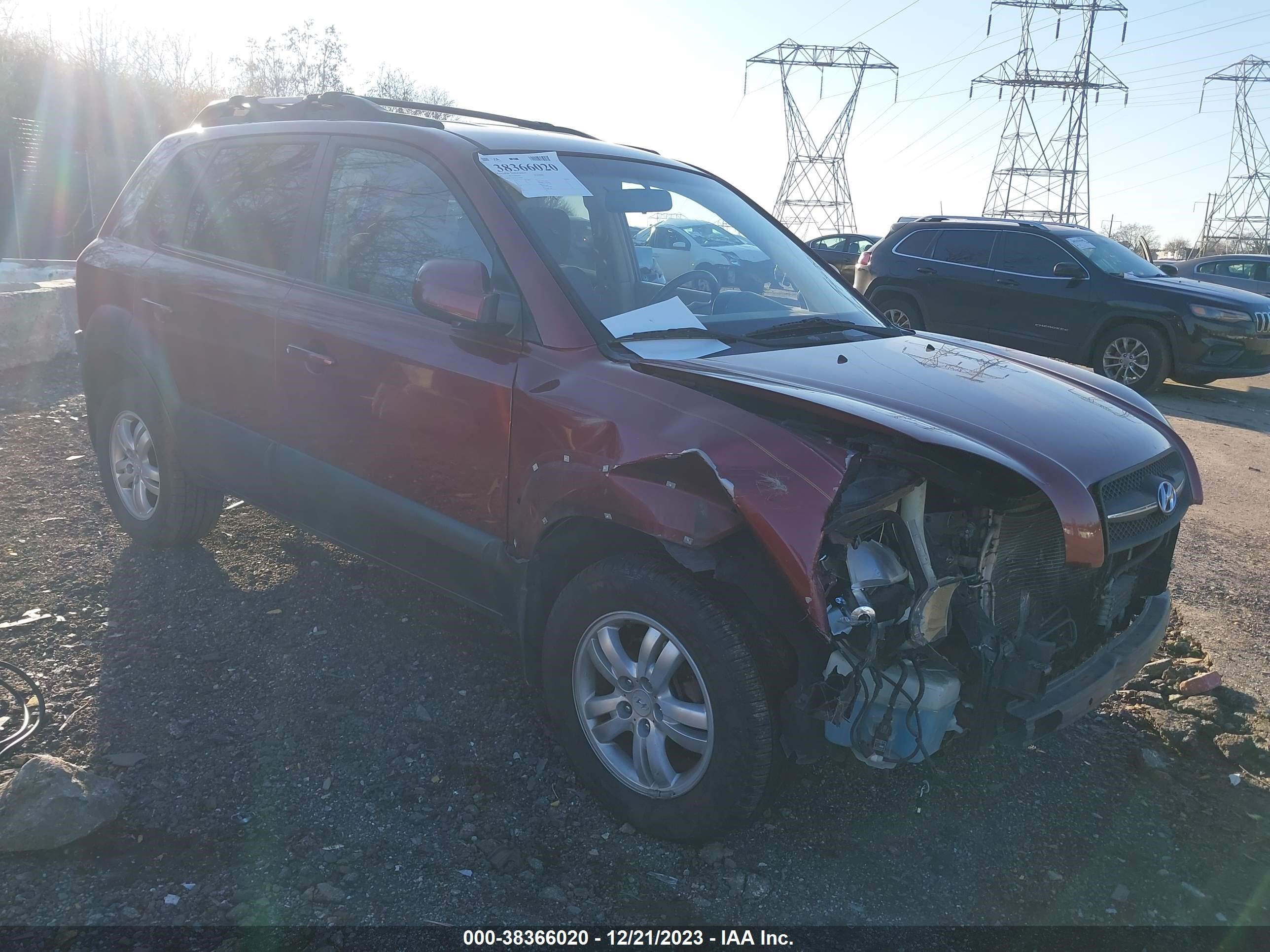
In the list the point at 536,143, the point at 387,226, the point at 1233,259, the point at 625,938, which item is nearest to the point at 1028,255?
the point at 1233,259

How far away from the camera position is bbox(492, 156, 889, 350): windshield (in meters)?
3.14

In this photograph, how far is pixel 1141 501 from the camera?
2754mm

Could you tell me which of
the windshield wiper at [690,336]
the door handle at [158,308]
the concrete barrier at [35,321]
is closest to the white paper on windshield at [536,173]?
the windshield wiper at [690,336]

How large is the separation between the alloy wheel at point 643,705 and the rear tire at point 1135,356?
964 centimetres

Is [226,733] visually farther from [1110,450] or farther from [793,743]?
[1110,450]

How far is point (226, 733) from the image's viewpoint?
325cm

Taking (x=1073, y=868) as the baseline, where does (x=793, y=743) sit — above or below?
above

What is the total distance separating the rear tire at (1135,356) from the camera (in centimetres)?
1052

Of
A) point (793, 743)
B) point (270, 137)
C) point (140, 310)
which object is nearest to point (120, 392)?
point (140, 310)

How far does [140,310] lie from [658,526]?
3.15m

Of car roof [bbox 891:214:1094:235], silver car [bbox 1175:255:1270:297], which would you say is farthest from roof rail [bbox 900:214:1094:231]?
silver car [bbox 1175:255:1270:297]

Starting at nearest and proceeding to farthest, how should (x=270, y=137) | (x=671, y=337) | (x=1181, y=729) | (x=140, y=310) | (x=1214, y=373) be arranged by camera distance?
(x=671, y=337) → (x=1181, y=729) → (x=270, y=137) → (x=140, y=310) → (x=1214, y=373)

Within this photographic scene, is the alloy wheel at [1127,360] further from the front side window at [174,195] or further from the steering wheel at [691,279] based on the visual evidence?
the front side window at [174,195]

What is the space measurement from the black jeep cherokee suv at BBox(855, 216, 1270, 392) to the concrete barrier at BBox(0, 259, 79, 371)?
8250 millimetres
